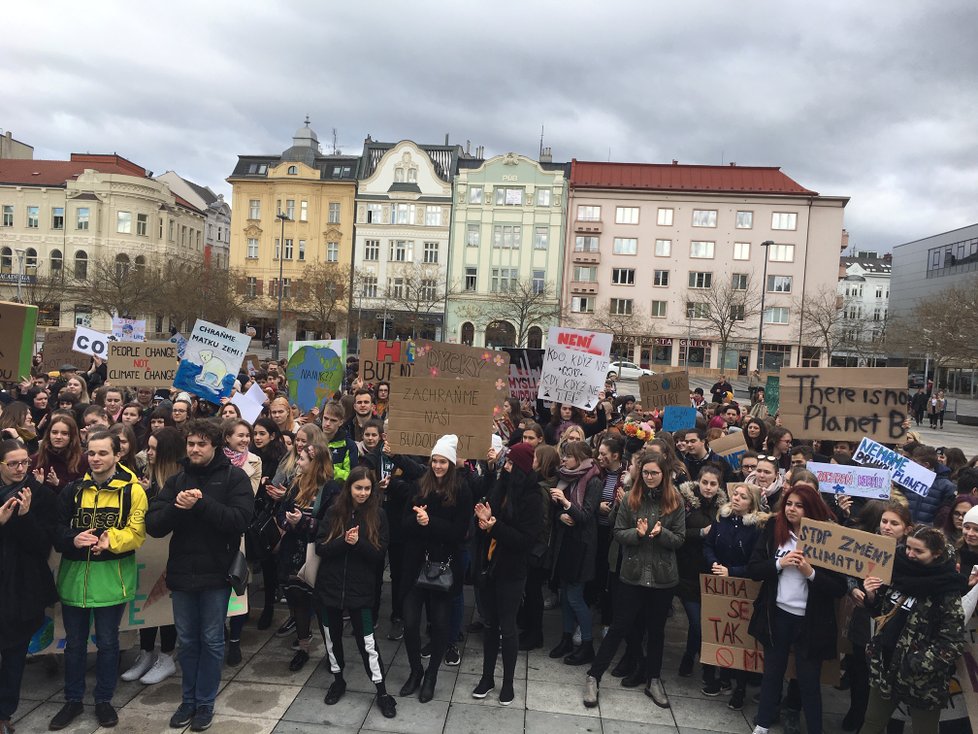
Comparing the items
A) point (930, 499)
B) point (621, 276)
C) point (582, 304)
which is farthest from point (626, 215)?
point (930, 499)

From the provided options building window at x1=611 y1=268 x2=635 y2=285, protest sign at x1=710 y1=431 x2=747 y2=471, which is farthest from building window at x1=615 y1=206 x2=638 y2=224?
protest sign at x1=710 y1=431 x2=747 y2=471

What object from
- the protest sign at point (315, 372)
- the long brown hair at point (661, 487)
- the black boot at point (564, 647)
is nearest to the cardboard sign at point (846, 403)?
the long brown hair at point (661, 487)

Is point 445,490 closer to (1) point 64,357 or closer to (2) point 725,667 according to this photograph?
(2) point 725,667

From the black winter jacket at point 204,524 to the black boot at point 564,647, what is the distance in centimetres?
283

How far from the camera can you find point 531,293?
172 ft

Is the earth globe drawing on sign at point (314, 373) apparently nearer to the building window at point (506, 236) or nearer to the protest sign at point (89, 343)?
the protest sign at point (89, 343)

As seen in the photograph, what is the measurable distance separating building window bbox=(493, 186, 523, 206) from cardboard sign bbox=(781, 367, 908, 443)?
4739 cm

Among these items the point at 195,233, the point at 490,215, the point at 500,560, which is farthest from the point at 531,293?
the point at 500,560

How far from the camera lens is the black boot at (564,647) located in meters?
6.00

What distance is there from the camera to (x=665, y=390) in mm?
11336

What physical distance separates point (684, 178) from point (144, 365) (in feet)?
164

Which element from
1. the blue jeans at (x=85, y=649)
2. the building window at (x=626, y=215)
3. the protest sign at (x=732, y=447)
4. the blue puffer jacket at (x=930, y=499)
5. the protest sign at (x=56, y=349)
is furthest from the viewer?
the building window at (x=626, y=215)

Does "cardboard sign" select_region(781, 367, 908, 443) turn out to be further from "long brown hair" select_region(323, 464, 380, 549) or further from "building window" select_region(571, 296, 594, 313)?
"building window" select_region(571, 296, 594, 313)

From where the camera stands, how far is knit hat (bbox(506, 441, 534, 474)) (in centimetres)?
509
